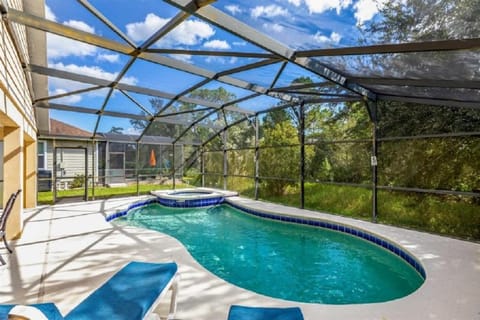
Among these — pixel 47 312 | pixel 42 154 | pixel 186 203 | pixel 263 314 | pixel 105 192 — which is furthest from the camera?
pixel 42 154

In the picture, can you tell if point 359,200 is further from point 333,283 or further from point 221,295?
point 221,295

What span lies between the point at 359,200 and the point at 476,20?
272 inches

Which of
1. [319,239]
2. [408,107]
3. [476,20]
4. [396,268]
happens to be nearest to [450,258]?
[396,268]

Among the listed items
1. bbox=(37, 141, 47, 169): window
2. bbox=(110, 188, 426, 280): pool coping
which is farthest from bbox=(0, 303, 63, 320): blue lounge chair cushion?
bbox=(37, 141, 47, 169): window

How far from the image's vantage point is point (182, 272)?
11.3 feet

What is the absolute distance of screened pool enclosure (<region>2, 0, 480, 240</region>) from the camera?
10.4 ft

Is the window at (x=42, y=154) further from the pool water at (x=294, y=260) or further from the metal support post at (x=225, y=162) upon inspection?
the metal support post at (x=225, y=162)

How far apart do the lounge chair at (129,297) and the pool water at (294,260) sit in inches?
67.5

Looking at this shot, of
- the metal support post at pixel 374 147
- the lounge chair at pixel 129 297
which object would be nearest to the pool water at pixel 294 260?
the metal support post at pixel 374 147

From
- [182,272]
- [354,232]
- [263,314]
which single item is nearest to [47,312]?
[263,314]

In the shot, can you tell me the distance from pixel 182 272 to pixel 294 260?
2267 mm

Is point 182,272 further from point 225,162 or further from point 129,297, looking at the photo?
point 225,162

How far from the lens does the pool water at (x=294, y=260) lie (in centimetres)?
372

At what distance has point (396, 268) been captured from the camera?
442 centimetres
